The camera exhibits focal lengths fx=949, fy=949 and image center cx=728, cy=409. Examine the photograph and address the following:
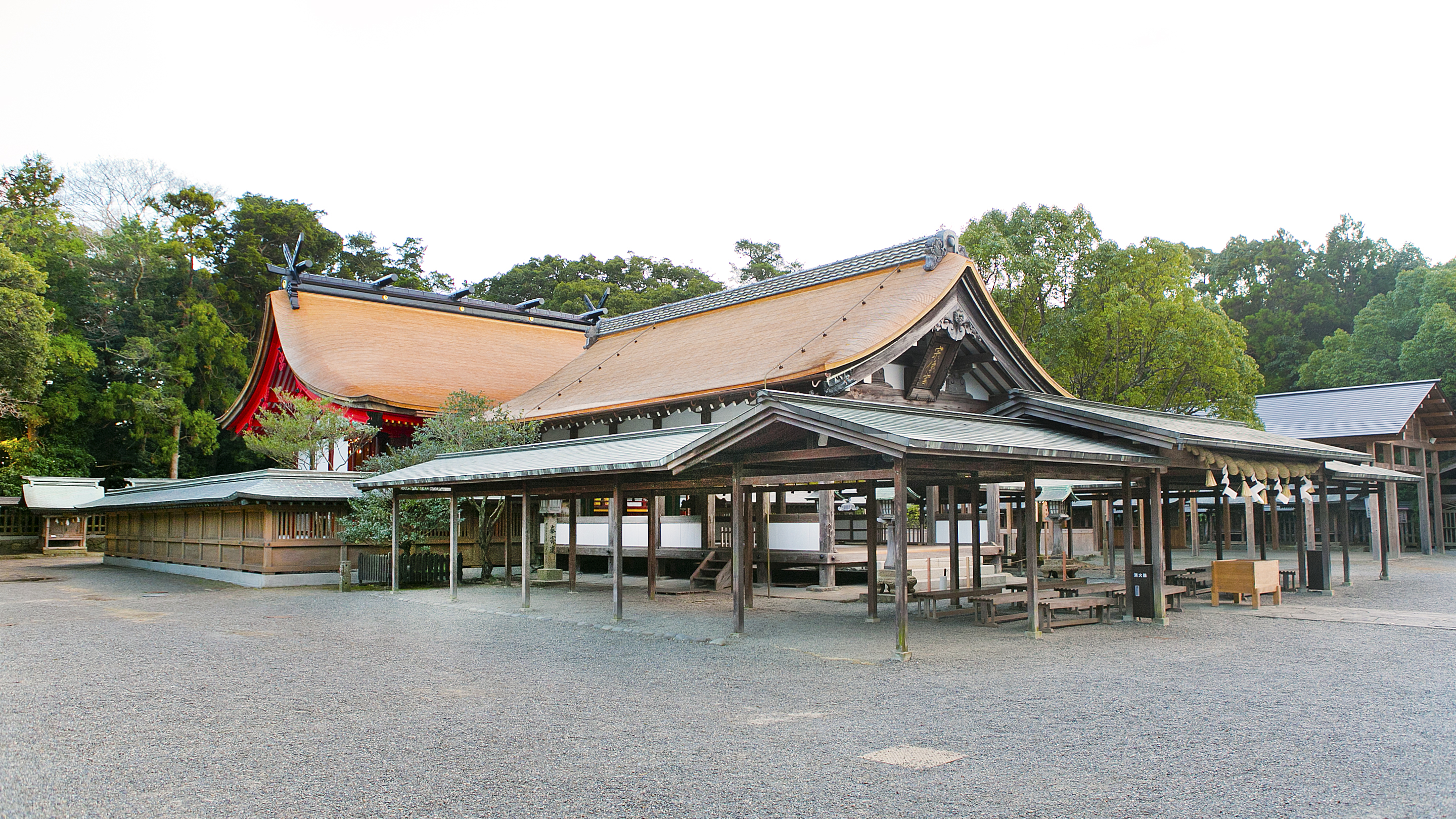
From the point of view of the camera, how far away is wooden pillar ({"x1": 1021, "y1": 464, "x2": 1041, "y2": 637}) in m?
11.3

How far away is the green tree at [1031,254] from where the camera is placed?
87.6ft

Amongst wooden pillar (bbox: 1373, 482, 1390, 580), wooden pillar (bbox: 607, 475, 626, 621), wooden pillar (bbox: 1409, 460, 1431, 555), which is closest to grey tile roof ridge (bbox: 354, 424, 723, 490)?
wooden pillar (bbox: 607, 475, 626, 621)

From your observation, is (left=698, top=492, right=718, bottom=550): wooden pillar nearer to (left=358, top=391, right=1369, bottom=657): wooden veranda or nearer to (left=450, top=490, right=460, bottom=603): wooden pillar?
(left=358, top=391, right=1369, bottom=657): wooden veranda

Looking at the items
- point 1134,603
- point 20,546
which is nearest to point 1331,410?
point 1134,603

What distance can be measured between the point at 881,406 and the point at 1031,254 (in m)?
17.1

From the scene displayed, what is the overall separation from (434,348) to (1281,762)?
2636 cm

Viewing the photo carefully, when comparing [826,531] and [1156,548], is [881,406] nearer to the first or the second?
[1156,548]

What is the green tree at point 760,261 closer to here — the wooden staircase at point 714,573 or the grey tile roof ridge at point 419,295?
the grey tile roof ridge at point 419,295

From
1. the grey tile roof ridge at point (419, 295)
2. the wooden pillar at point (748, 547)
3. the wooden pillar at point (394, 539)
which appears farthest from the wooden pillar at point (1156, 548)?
the grey tile roof ridge at point (419, 295)

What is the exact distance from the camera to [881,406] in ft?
39.5

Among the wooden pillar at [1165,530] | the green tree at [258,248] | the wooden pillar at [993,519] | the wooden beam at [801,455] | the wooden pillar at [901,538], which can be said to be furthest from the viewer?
the green tree at [258,248]

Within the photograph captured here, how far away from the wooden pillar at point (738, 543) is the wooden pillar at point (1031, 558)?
337cm

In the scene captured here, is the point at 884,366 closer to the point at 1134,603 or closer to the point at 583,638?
the point at 1134,603

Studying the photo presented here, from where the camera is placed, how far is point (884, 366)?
18.6m
